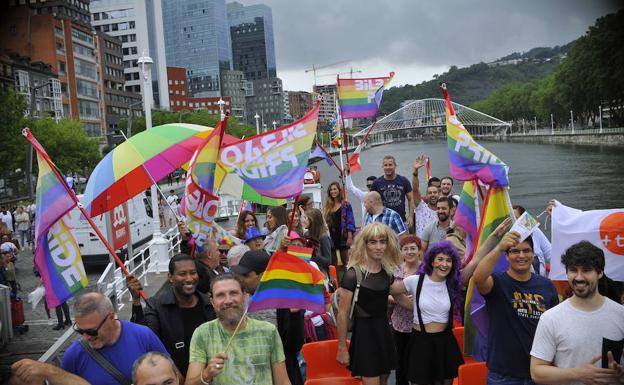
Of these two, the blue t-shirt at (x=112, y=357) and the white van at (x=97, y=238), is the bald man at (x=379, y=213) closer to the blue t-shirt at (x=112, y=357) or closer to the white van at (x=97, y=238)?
the blue t-shirt at (x=112, y=357)

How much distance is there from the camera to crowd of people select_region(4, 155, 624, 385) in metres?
3.49

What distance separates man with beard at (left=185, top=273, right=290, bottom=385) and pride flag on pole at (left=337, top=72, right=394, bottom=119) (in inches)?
321

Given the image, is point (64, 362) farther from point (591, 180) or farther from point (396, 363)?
point (591, 180)

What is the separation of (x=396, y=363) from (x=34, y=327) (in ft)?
27.3

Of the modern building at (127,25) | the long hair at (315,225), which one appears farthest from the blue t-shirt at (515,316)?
the modern building at (127,25)

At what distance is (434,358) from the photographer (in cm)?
487

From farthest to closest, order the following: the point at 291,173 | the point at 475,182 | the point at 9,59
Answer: the point at 9,59
the point at 475,182
the point at 291,173

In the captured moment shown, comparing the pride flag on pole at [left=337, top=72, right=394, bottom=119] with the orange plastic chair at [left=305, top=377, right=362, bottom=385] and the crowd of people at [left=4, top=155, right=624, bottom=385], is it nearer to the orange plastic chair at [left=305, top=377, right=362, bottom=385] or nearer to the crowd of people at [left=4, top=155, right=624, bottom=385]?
the crowd of people at [left=4, top=155, right=624, bottom=385]

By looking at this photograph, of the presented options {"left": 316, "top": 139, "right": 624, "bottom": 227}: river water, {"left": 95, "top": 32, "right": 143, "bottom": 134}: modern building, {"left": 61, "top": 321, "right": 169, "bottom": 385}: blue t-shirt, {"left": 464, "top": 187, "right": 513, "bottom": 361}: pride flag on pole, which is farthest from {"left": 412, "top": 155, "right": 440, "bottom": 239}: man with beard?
{"left": 95, "top": 32, "right": 143, "bottom": 134}: modern building

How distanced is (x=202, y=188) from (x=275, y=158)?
77cm

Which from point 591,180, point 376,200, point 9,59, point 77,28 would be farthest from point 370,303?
point 77,28

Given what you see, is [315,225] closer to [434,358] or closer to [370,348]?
[370,348]

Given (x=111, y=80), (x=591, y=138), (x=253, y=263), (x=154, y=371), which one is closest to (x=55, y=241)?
(x=253, y=263)

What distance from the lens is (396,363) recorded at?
5.01m
